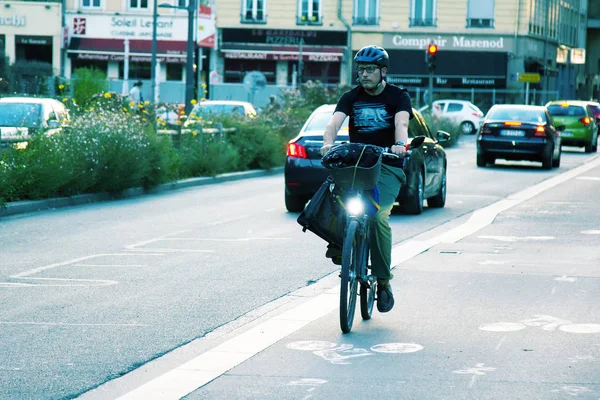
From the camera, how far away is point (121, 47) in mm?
62094

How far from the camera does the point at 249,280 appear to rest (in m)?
Answer: 10.3

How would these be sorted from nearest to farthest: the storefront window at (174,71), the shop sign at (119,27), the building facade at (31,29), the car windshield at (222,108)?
1. the car windshield at (222,108)
2. the building facade at (31,29)
3. the shop sign at (119,27)
4. the storefront window at (174,71)

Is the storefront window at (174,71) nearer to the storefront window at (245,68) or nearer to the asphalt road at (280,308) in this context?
the storefront window at (245,68)

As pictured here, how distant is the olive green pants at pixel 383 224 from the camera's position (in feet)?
26.5

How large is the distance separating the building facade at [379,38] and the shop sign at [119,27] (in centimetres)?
299

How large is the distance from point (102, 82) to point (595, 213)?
21560mm

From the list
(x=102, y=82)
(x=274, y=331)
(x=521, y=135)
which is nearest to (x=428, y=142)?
(x=274, y=331)

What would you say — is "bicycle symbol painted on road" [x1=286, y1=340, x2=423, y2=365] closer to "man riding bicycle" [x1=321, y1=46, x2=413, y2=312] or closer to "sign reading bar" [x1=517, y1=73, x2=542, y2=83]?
"man riding bicycle" [x1=321, y1=46, x2=413, y2=312]

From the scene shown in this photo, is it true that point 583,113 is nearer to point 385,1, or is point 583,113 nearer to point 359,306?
point 385,1

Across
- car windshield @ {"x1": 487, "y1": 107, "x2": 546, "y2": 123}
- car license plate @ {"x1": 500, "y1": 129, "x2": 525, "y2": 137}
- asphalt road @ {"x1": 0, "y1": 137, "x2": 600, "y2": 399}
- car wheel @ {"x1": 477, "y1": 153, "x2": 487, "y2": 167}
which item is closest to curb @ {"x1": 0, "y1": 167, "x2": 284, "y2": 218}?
asphalt road @ {"x1": 0, "y1": 137, "x2": 600, "y2": 399}

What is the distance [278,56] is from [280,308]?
5536cm

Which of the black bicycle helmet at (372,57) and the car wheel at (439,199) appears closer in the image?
the black bicycle helmet at (372,57)

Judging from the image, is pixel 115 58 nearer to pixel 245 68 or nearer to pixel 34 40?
pixel 34 40

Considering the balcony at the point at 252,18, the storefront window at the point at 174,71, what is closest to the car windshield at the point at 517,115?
the storefront window at the point at 174,71
